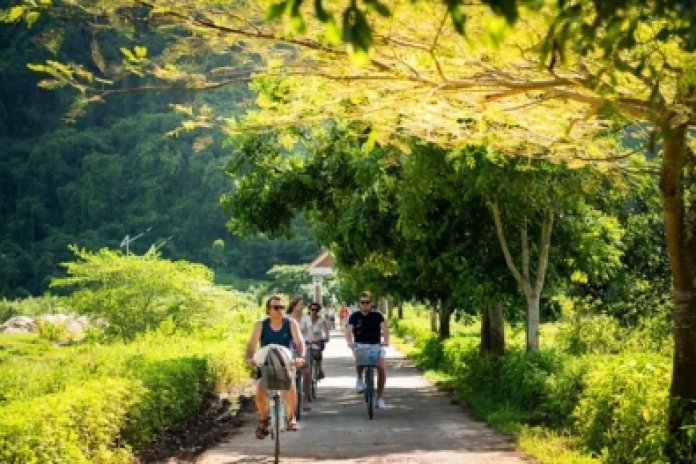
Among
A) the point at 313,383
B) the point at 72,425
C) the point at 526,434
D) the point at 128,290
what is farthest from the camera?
the point at 128,290

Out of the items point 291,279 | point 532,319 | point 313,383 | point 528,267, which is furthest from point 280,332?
point 291,279

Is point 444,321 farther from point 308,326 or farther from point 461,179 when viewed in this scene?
point 461,179

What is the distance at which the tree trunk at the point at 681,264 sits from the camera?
9.17m

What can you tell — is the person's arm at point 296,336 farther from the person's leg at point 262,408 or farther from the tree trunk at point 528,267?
the tree trunk at point 528,267

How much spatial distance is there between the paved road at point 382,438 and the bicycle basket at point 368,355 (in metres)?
0.86

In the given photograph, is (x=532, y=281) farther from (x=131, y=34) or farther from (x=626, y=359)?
(x=131, y=34)

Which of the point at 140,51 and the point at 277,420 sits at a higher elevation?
the point at 140,51

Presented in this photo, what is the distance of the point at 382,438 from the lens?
1330cm

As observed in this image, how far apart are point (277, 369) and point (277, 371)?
2cm

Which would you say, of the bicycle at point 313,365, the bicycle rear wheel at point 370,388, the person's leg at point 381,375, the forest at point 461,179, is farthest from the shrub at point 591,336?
the bicycle at point 313,365

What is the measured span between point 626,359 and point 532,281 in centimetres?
672

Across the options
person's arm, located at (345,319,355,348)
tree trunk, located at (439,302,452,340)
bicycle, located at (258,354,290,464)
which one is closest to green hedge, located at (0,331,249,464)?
bicycle, located at (258,354,290,464)

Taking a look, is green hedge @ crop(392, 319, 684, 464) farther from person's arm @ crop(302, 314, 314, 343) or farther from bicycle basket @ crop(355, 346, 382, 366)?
person's arm @ crop(302, 314, 314, 343)

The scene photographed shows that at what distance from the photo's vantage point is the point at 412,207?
17203 millimetres
